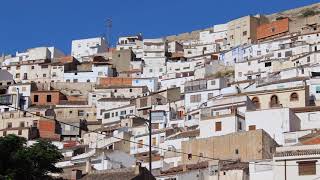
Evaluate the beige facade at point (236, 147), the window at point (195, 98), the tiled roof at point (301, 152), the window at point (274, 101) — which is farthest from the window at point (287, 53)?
the tiled roof at point (301, 152)

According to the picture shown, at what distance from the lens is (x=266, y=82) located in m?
71.8

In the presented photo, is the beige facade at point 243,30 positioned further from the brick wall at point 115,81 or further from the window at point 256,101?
the window at point 256,101

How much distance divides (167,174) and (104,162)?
9538mm

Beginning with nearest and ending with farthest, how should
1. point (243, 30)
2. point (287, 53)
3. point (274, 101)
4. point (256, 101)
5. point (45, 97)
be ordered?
point (274, 101), point (256, 101), point (287, 53), point (45, 97), point (243, 30)

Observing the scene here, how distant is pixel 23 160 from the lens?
1550 inches

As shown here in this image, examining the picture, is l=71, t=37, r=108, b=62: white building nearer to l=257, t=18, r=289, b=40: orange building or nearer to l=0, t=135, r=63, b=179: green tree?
l=257, t=18, r=289, b=40: orange building

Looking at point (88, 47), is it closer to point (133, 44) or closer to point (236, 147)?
point (133, 44)

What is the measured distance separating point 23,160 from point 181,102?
44.0 m

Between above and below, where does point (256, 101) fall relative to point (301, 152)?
above

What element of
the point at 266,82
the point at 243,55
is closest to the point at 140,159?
the point at 266,82

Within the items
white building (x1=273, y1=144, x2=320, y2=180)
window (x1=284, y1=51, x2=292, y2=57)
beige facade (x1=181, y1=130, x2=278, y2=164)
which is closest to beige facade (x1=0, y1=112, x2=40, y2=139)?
window (x1=284, y1=51, x2=292, y2=57)

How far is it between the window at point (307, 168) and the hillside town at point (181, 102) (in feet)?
0.17

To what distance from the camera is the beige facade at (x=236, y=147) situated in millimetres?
50438

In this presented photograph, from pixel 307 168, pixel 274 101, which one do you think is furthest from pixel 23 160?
pixel 274 101
